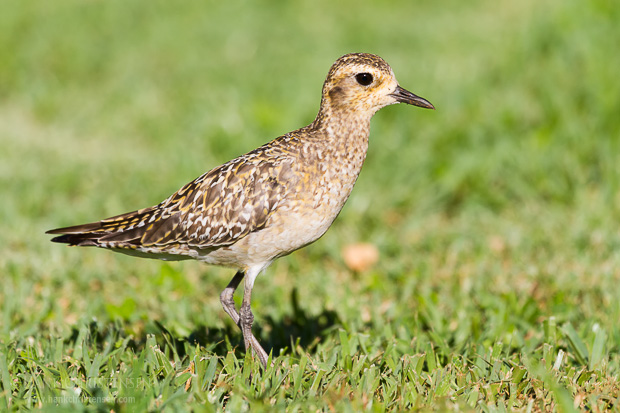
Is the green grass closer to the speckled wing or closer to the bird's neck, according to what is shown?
the speckled wing

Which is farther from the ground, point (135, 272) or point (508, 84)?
point (508, 84)

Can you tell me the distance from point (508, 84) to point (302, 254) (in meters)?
3.74

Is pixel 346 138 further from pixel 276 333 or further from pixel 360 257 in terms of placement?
pixel 360 257

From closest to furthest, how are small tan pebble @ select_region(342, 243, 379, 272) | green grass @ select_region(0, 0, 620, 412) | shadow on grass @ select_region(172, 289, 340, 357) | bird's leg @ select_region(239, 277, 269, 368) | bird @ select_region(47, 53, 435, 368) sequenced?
green grass @ select_region(0, 0, 620, 412), bird @ select_region(47, 53, 435, 368), bird's leg @ select_region(239, 277, 269, 368), shadow on grass @ select_region(172, 289, 340, 357), small tan pebble @ select_region(342, 243, 379, 272)

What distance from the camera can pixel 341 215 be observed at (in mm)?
7344

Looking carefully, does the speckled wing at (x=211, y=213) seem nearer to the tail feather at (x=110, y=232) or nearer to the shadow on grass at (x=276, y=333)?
the tail feather at (x=110, y=232)

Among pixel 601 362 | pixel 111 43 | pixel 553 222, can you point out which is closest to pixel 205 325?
pixel 601 362

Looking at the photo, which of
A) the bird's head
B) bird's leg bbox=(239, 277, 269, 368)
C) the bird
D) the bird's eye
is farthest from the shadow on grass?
the bird's eye

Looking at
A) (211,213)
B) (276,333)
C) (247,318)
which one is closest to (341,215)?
(276,333)

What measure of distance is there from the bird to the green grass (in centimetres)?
58

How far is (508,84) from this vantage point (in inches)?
349

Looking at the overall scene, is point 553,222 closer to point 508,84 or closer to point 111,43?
point 508,84

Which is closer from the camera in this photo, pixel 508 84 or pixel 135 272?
pixel 135 272

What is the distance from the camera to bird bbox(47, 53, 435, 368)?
165 inches
